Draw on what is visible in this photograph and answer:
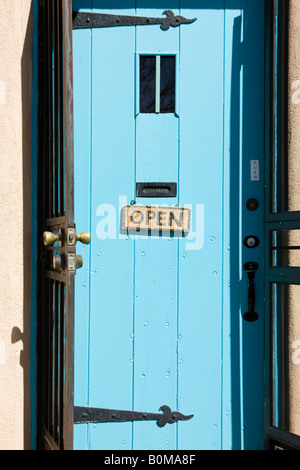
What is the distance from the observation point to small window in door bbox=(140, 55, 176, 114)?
2125 mm

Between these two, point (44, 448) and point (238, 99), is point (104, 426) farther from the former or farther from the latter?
point (238, 99)

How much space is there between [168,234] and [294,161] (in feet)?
2.07

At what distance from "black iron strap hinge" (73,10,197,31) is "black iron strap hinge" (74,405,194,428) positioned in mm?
1681

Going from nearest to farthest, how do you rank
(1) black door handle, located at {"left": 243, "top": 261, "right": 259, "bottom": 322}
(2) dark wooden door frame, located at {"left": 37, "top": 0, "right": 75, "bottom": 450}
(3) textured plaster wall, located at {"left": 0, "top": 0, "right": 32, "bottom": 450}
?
(2) dark wooden door frame, located at {"left": 37, "top": 0, "right": 75, "bottom": 450}, (3) textured plaster wall, located at {"left": 0, "top": 0, "right": 32, "bottom": 450}, (1) black door handle, located at {"left": 243, "top": 261, "right": 259, "bottom": 322}

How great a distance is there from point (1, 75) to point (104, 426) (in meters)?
1.56

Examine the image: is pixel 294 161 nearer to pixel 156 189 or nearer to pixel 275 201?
pixel 275 201

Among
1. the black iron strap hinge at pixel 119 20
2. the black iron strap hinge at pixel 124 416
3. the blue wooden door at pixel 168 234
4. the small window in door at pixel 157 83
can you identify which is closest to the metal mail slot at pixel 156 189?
the blue wooden door at pixel 168 234

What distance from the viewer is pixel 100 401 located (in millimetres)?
2109

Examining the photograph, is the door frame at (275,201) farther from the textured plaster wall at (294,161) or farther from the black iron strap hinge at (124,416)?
the black iron strap hinge at (124,416)

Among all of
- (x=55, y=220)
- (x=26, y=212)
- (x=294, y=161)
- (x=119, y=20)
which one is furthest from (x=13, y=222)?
(x=294, y=161)

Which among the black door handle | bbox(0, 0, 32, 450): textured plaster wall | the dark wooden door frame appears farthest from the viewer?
the black door handle

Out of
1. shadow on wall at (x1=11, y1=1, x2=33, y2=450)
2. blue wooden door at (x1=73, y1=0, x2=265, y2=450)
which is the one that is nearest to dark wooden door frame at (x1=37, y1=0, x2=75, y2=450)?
shadow on wall at (x1=11, y1=1, x2=33, y2=450)

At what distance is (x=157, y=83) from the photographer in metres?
2.13

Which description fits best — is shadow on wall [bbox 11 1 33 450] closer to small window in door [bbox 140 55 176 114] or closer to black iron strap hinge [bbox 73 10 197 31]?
black iron strap hinge [bbox 73 10 197 31]
